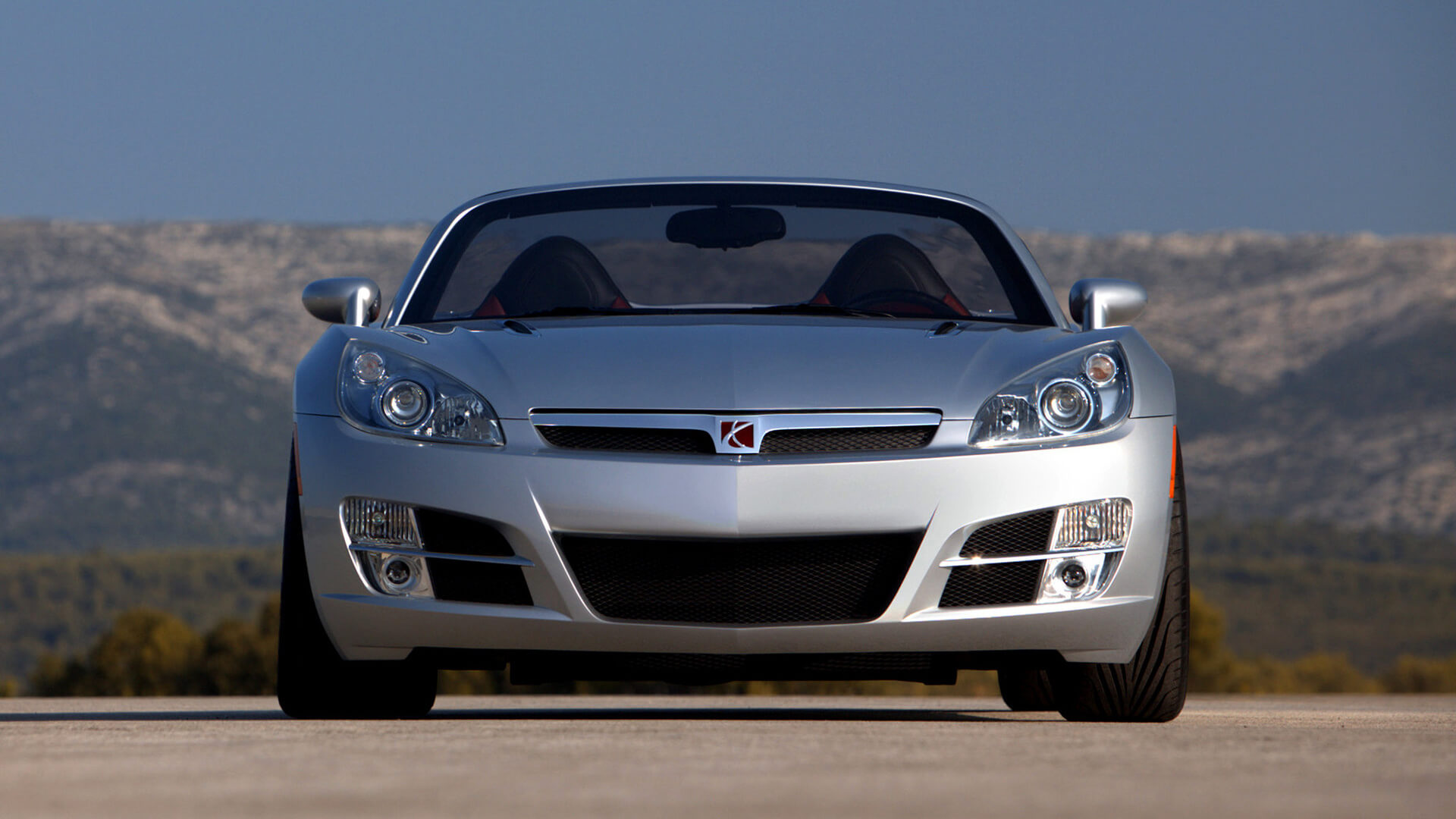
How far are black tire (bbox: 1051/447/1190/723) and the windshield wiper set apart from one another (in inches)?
38.6

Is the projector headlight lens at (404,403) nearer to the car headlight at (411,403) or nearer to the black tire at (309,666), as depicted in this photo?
the car headlight at (411,403)

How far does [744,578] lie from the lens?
4.51 meters

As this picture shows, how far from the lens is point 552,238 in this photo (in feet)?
19.6

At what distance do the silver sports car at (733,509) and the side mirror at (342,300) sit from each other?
1.17 feet

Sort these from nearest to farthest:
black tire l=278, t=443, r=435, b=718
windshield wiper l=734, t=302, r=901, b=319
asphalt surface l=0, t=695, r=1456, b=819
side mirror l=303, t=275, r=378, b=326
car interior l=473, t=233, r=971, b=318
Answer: asphalt surface l=0, t=695, r=1456, b=819
black tire l=278, t=443, r=435, b=718
windshield wiper l=734, t=302, r=901, b=319
side mirror l=303, t=275, r=378, b=326
car interior l=473, t=233, r=971, b=318

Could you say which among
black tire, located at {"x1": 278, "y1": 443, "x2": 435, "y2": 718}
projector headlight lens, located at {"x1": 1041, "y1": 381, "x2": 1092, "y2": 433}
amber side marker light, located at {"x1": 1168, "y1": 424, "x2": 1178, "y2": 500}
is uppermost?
projector headlight lens, located at {"x1": 1041, "y1": 381, "x2": 1092, "y2": 433}

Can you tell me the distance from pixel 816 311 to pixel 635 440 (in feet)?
3.66

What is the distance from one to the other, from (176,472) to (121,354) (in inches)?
779

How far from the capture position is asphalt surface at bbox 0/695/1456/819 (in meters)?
2.81

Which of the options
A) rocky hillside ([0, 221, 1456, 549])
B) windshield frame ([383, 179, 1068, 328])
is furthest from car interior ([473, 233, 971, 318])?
rocky hillside ([0, 221, 1456, 549])

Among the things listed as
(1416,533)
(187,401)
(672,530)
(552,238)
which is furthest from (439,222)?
(187,401)

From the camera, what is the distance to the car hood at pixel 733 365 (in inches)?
181

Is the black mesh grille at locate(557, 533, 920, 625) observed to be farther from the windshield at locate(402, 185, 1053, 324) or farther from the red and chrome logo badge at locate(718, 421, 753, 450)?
the windshield at locate(402, 185, 1053, 324)

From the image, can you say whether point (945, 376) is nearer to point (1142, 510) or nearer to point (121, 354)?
point (1142, 510)
